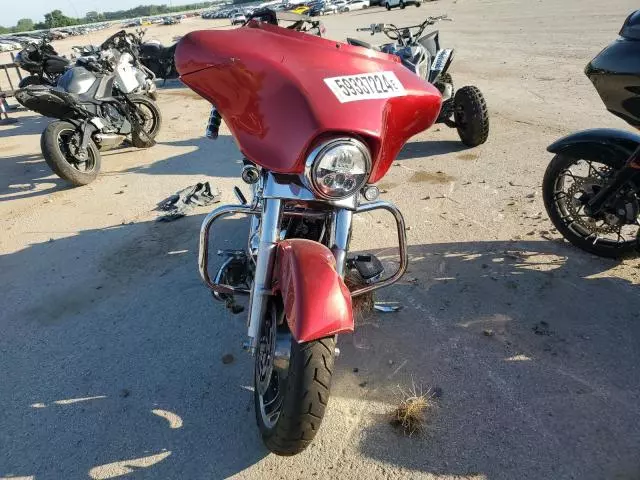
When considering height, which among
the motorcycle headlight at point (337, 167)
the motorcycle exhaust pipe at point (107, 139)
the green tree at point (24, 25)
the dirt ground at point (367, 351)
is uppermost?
the motorcycle headlight at point (337, 167)

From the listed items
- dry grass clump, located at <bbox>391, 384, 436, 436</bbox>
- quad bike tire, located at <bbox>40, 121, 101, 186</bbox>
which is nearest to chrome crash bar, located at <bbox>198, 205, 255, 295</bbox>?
dry grass clump, located at <bbox>391, 384, 436, 436</bbox>

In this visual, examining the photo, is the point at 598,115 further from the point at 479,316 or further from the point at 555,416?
the point at 555,416

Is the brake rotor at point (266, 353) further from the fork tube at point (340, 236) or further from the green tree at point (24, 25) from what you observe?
the green tree at point (24, 25)

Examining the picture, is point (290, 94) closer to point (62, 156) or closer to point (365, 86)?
point (365, 86)

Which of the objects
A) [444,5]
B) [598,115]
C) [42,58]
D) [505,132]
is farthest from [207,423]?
[444,5]

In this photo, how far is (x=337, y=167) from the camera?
1.77 m

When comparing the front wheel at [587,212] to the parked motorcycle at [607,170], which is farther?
the front wheel at [587,212]

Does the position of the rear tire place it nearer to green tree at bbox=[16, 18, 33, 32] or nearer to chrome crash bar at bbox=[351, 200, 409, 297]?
chrome crash bar at bbox=[351, 200, 409, 297]

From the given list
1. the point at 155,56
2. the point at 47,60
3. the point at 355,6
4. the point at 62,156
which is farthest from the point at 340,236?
the point at 355,6

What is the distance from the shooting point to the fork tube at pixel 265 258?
1.99 meters

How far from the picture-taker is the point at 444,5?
30.2 metres

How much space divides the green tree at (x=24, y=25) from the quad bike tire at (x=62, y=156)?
3610 inches

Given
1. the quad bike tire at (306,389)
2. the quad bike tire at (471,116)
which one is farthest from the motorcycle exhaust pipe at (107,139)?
the quad bike tire at (306,389)

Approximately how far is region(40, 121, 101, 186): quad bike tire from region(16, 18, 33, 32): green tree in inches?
3610
